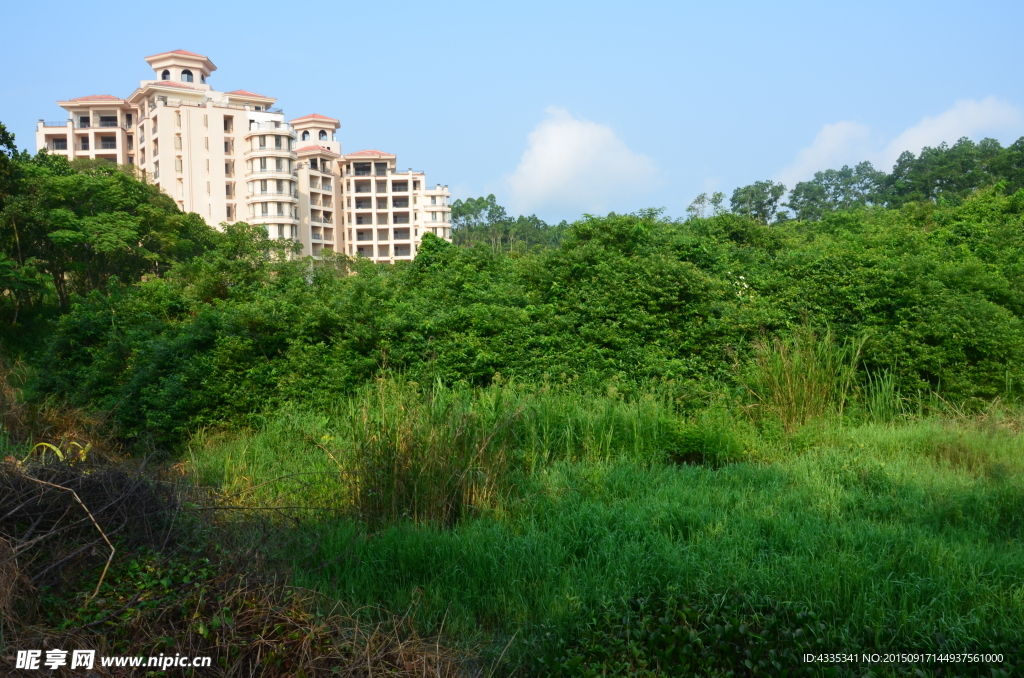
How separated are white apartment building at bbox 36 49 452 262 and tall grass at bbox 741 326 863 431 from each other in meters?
43.0

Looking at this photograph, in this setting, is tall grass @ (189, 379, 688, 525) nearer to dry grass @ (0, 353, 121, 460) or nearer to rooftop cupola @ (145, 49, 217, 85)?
dry grass @ (0, 353, 121, 460)

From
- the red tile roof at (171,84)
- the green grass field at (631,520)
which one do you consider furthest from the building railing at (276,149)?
the green grass field at (631,520)

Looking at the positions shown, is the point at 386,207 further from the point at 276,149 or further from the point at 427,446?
the point at 427,446

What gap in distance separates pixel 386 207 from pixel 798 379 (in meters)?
66.0

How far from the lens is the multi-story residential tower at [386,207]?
69.4 metres

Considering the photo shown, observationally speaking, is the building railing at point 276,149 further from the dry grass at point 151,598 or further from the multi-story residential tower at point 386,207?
the dry grass at point 151,598

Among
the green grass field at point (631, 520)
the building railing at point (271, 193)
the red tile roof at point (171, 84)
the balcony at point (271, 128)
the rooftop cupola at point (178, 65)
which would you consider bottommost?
the green grass field at point (631, 520)

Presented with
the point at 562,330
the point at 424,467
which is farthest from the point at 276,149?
the point at 424,467

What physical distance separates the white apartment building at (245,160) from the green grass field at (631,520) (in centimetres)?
4389

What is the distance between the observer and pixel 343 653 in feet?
9.75

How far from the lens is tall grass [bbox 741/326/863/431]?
22.9 feet

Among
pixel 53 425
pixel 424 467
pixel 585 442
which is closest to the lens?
pixel 424 467

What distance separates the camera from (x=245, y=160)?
57.1 m

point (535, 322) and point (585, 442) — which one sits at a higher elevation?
point (535, 322)
